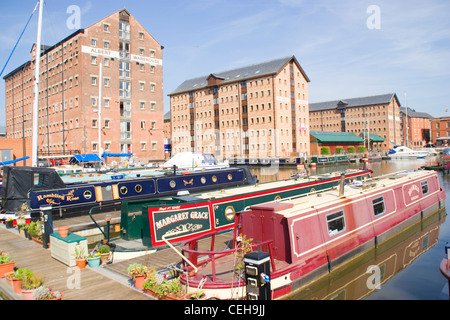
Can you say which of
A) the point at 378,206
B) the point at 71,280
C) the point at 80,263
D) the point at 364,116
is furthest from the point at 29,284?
the point at 364,116

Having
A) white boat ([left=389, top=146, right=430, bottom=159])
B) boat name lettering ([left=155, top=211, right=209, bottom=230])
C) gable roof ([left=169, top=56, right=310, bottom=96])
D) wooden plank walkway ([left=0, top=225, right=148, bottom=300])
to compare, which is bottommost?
wooden plank walkway ([left=0, top=225, right=148, bottom=300])

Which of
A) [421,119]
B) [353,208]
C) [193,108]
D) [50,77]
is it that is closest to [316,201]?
[353,208]

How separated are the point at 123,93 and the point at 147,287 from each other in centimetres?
4425

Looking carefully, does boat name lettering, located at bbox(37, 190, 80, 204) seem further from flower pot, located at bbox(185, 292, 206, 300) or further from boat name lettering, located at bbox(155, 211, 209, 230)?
flower pot, located at bbox(185, 292, 206, 300)

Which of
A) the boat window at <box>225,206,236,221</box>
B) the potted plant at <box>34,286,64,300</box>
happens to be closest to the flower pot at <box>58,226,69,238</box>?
the potted plant at <box>34,286,64,300</box>

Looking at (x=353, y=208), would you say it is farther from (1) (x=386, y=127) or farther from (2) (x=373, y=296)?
(1) (x=386, y=127)

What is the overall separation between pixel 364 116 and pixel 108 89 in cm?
8420

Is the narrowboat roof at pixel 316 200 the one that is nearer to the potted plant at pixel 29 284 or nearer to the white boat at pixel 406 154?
the potted plant at pixel 29 284

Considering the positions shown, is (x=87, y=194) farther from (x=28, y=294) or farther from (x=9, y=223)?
(x=28, y=294)

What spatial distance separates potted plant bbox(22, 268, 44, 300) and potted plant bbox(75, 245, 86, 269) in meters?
2.02

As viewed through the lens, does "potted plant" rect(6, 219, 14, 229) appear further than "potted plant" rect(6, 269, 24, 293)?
Yes

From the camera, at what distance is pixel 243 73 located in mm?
73125

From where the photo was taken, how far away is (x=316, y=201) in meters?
13.1

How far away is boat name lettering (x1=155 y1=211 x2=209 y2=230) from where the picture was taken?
1223 cm
